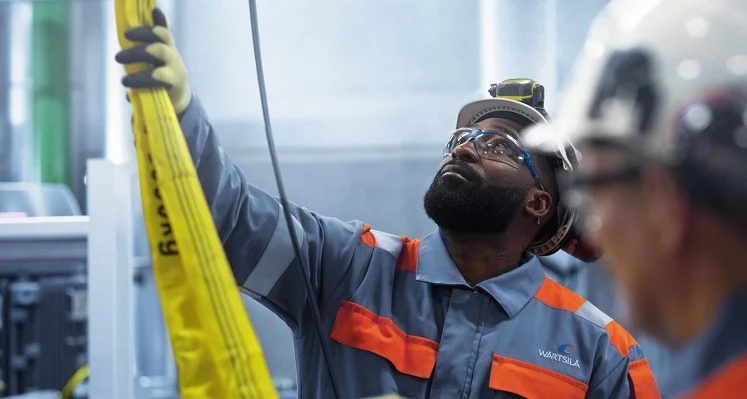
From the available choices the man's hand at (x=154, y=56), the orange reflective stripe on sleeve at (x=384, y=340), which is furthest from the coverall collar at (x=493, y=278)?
the man's hand at (x=154, y=56)

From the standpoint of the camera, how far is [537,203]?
169 centimetres

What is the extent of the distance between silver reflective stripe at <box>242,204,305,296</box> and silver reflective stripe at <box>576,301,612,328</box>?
60cm

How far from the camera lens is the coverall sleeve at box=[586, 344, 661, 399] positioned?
1446 millimetres

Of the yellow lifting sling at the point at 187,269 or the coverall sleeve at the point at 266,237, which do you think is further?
the coverall sleeve at the point at 266,237

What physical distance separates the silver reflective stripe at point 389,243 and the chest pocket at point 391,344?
0.16 m

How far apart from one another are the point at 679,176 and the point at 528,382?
0.87m

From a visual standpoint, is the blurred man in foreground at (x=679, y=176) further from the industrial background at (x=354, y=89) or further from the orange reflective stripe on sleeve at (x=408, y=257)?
the industrial background at (x=354, y=89)

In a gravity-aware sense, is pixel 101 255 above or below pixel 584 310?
above

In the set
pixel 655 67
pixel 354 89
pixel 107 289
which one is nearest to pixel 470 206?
pixel 107 289

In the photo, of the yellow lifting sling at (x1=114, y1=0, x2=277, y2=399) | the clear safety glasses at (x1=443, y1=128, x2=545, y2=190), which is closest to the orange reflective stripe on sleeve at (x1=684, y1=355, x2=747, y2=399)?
the yellow lifting sling at (x1=114, y1=0, x2=277, y2=399)

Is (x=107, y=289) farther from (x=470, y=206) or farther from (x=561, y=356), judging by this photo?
(x=561, y=356)

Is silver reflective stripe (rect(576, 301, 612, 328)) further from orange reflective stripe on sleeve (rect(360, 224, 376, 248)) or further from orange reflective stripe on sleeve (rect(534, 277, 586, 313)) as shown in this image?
orange reflective stripe on sleeve (rect(360, 224, 376, 248))

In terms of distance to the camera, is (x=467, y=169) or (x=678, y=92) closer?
(x=678, y=92)

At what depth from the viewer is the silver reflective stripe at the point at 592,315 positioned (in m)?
1.52
